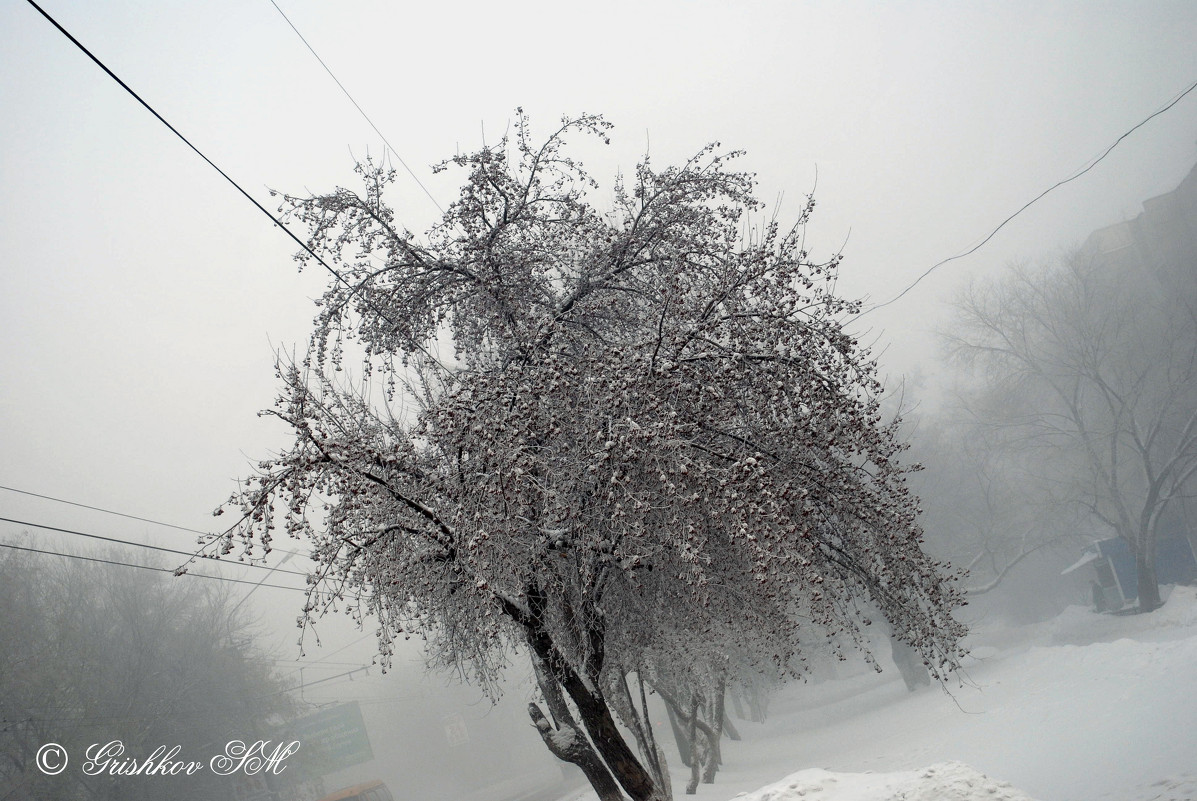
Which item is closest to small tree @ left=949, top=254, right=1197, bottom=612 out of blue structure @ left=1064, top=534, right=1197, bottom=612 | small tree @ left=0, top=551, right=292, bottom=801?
blue structure @ left=1064, top=534, right=1197, bottom=612

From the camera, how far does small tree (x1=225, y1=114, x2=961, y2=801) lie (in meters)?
5.28

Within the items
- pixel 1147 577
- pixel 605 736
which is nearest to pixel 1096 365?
pixel 1147 577

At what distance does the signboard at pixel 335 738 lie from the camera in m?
34.4

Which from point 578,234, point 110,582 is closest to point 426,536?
point 578,234

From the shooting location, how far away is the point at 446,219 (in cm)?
745

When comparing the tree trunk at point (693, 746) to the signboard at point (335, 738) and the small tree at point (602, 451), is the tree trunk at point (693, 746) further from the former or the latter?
the signboard at point (335, 738)

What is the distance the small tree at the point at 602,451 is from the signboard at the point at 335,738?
30.2 metres

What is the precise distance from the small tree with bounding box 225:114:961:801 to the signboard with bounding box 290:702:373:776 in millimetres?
30240

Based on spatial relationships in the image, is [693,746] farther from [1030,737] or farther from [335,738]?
[335,738]

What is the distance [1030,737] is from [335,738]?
3043 centimetres

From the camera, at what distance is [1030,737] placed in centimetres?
1212

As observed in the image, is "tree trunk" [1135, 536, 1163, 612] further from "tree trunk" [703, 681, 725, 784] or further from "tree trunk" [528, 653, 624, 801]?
"tree trunk" [528, 653, 624, 801]

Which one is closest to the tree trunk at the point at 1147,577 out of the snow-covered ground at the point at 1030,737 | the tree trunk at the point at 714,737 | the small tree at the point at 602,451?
the snow-covered ground at the point at 1030,737

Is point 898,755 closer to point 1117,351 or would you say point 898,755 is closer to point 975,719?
point 975,719
